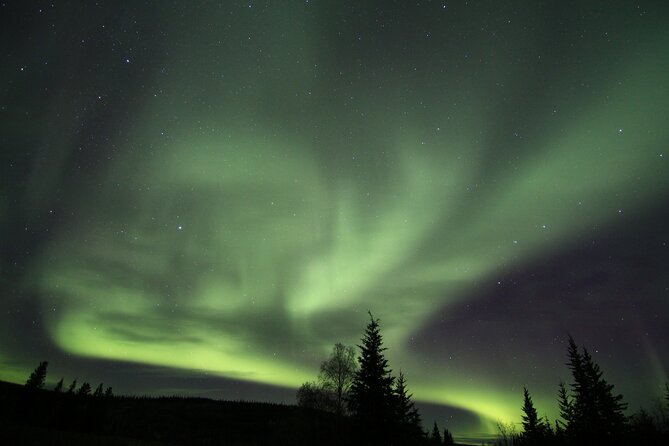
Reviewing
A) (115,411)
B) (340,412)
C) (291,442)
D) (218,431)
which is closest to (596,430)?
(340,412)

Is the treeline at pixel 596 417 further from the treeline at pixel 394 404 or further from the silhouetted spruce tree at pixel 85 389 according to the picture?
the silhouetted spruce tree at pixel 85 389

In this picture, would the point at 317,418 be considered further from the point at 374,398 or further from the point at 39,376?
the point at 39,376

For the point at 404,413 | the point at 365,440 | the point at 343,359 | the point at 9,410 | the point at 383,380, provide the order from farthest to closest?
the point at 9,410
the point at 343,359
the point at 404,413
the point at 383,380
the point at 365,440

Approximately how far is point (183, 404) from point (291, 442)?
60728 millimetres

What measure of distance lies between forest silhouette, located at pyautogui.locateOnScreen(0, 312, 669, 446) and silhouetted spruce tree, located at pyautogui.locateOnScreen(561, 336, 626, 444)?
0.10m

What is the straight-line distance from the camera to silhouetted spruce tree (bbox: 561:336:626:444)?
132ft

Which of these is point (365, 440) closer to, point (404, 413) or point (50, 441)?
point (404, 413)

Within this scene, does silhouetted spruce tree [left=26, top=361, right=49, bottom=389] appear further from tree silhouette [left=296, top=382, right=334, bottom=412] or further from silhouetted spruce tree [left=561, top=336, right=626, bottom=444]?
silhouetted spruce tree [left=561, top=336, right=626, bottom=444]

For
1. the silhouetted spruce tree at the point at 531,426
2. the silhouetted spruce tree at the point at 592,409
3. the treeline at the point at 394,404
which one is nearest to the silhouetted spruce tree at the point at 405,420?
the treeline at the point at 394,404

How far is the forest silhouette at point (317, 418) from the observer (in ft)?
92.4

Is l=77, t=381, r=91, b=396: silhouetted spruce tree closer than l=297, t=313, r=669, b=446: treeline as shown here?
No

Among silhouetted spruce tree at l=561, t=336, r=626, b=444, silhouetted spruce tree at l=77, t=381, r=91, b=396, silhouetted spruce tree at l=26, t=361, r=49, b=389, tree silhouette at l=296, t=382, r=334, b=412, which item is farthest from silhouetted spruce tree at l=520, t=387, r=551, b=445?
silhouetted spruce tree at l=26, t=361, r=49, b=389

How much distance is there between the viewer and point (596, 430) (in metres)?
40.4

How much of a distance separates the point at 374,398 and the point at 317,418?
1802cm
